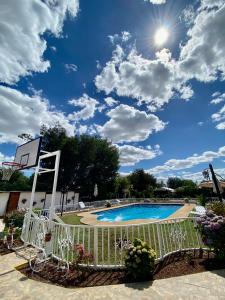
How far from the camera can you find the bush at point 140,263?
350 centimetres

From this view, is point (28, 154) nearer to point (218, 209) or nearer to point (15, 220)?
point (15, 220)

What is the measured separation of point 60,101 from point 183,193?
1118 inches

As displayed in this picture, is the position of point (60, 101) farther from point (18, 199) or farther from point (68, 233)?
point (18, 199)

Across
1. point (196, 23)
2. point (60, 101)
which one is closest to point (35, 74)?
point (60, 101)

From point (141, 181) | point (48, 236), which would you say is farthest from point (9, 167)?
point (141, 181)

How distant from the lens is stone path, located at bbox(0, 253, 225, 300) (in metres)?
2.95

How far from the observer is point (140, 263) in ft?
11.5

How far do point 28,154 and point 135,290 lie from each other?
6425mm

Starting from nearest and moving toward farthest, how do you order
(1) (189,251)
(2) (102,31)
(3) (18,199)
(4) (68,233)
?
(4) (68,233), (1) (189,251), (2) (102,31), (3) (18,199)

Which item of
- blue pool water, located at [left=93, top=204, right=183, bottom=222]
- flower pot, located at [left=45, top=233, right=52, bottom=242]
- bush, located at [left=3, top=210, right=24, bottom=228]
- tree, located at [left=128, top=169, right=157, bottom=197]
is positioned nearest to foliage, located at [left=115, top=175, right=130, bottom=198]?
tree, located at [left=128, top=169, right=157, bottom=197]

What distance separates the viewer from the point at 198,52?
7.44m

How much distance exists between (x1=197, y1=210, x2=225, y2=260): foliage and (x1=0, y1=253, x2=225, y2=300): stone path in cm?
62

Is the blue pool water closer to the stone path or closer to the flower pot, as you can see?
the flower pot

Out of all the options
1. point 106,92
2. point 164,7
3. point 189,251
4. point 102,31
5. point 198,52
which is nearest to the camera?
point 189,251
